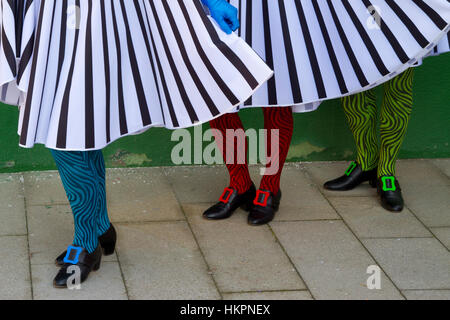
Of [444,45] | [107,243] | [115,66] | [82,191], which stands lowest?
[107,243]

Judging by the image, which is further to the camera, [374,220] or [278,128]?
[374,220]

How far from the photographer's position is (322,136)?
4.59 metres

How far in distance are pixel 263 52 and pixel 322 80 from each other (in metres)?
0.28

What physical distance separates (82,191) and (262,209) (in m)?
1.05

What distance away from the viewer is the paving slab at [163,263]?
312 centimetres

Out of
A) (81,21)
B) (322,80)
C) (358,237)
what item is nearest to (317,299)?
(358,237)

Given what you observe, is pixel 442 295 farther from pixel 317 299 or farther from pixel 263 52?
pixel 263 52

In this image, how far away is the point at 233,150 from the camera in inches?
149

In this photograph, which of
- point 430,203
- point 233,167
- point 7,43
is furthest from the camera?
point 430,203

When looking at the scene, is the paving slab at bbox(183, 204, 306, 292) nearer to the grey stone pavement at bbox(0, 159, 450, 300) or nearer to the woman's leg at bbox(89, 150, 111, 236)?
the grey stone pavement at bbox(0, 159, 450, 300)

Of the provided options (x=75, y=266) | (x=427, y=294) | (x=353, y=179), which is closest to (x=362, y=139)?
(x=353, y=179)

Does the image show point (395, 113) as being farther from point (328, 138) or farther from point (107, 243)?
point (107, 243)

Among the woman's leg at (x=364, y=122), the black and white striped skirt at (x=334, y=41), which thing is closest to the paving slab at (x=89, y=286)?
the black and white striped skirt at (x=334, y=41)
